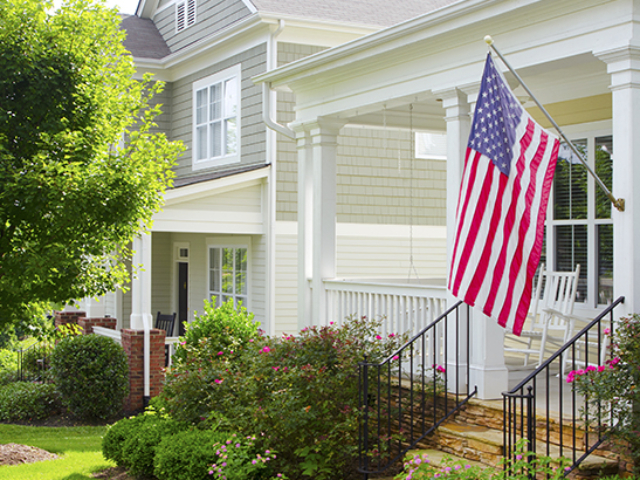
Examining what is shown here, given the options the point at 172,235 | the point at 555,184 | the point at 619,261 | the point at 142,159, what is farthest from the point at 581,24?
the point at 172,235

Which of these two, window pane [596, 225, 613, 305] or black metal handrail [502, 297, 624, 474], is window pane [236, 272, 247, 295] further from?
black metal handrail [502, 297, 624, 474]

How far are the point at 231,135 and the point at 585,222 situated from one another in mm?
7260

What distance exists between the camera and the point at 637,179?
553 centimetres

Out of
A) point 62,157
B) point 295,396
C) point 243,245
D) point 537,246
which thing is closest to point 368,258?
point 243,245

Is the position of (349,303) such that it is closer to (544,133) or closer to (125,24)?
(544,133)

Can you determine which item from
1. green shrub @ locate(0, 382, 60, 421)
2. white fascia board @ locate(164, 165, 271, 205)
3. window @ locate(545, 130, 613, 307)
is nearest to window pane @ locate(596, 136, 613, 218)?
window @ locate(545, 130, 613, 307)

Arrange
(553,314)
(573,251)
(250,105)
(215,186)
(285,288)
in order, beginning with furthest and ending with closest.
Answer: (250,105)
(285,288)
(215,186)
(573,251)
(553,314)

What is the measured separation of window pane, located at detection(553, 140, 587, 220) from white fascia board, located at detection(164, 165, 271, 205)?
518 centimetres

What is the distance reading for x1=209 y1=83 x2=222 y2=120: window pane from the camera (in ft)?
47.4

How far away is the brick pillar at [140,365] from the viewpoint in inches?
452

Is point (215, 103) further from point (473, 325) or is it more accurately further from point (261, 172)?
point (473, 325)

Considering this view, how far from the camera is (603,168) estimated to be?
885 centimetres

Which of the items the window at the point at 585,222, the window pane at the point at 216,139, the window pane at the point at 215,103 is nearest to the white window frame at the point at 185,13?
the window pane at the point at 215,103

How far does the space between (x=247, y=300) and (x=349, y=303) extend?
5.24m
